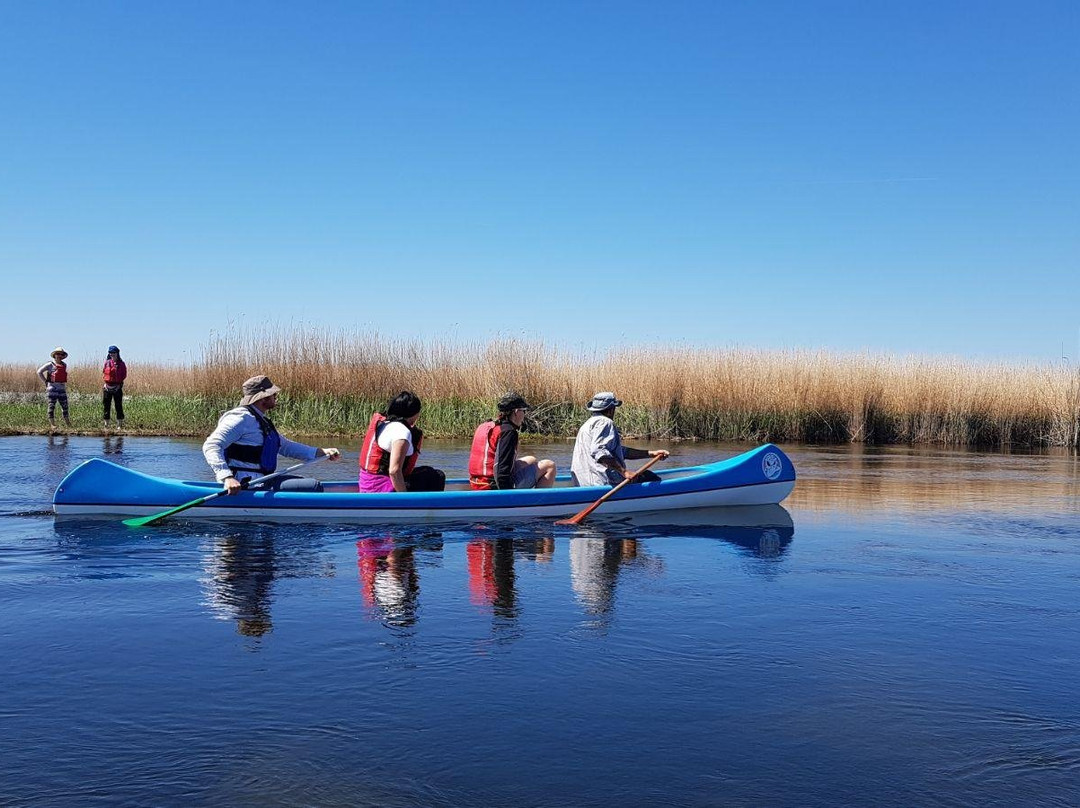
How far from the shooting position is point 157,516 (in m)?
8.56

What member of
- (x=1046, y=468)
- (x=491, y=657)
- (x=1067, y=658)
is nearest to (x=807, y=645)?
(x=1067, y=658)

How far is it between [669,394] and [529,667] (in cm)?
1711

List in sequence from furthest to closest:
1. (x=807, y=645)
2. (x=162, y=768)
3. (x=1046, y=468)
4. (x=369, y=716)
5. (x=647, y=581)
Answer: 1. (x=1046, y=468)
2. (x=647, y=581)
3. (x=807, y=645)
4. (x=369, y=716)
5. (x=162, y=768)

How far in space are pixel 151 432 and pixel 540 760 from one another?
55.1 ft

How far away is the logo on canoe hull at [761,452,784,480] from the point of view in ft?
33.7

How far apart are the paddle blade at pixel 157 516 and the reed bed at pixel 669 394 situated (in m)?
10.8

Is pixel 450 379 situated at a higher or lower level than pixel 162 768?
higher

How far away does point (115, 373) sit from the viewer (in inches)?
744

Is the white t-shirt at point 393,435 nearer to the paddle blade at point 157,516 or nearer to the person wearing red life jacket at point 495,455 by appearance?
the person wearing red life jacket at point 495,455

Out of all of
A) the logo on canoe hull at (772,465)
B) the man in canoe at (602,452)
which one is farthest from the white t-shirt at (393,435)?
the logo on canoe hull at (772,465)

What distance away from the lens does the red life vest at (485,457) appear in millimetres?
9188

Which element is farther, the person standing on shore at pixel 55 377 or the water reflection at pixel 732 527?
the person standing on shore at pixel 55 377

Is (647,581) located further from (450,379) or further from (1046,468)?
(450,379)

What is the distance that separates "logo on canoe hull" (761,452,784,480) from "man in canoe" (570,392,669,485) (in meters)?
1.27
